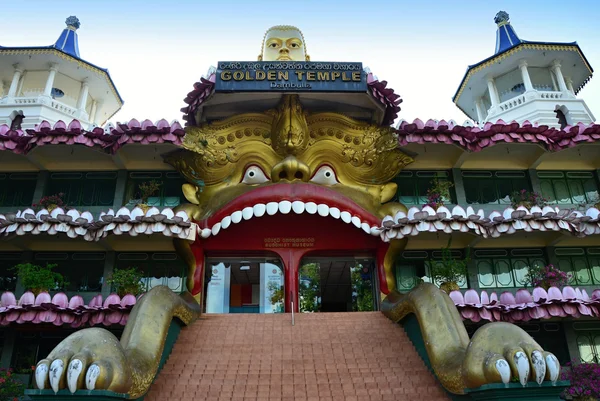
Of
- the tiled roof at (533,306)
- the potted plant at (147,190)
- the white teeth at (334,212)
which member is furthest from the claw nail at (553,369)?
the potted plant at (147,190)

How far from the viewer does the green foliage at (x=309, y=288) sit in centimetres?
1477

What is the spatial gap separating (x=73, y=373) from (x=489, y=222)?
36.0 feet

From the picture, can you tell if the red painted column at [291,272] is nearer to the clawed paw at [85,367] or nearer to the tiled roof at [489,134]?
the tiled roof at [489,134]

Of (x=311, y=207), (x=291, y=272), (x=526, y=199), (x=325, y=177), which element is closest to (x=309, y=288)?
(x=291, y=272)

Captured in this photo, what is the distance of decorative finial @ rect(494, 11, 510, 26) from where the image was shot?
24452 millimetres

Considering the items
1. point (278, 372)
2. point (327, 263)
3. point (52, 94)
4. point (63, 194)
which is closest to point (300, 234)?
point (327, 263)

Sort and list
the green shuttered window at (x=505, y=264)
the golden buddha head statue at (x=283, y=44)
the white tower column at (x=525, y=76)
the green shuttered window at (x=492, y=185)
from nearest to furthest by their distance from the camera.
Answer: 1. the green shuttered window at (x=505, y=264)
2. the green shuttered window at (x=492, y=185)
3. the golden buddha head statue at (x=283, y=44)
4. the white tower column at (x=525, y=76)

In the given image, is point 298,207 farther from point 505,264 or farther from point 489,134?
point 505,264

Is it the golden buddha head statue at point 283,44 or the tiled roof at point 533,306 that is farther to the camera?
the golden buddha head statue at point 283,44

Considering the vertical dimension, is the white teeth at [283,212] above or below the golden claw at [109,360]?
above

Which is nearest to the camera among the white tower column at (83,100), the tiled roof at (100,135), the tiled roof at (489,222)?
the tiled roof at (489,222)

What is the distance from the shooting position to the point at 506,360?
709cm

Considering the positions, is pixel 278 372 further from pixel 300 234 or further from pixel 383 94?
pixel 383 94

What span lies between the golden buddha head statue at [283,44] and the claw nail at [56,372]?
13.1m
